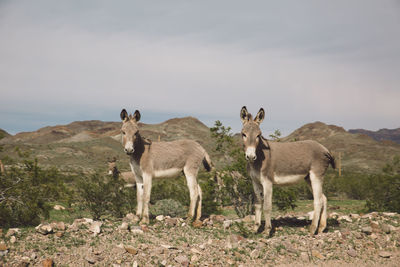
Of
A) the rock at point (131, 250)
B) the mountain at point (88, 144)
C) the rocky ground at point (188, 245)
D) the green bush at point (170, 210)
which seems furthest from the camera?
the mountain at point (88, 144)

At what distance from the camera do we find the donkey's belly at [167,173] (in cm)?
1026

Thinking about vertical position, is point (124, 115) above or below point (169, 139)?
above

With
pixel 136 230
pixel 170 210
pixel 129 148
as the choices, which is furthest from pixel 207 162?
pixel 136 230

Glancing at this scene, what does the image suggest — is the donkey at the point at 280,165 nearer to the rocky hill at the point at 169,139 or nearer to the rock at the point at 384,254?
the rock at the point at 384,254

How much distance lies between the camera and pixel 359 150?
83.8m

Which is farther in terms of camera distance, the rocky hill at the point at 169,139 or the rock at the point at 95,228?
the rocky hill at the point at 169,139

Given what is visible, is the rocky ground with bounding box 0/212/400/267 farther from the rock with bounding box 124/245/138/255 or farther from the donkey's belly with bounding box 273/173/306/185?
the donkey's belly with bounding box 273/173/306/185

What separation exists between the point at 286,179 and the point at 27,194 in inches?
333

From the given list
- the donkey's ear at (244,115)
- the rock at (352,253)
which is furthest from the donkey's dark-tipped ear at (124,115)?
the rock at (352,253)

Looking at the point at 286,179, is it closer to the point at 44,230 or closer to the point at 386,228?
the point at 386,228

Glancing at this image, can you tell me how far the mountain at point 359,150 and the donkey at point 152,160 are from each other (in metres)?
49.8

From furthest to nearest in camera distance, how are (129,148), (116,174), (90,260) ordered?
(116,174)
(129,148)
(90,260)

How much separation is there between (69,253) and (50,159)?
59.4 m

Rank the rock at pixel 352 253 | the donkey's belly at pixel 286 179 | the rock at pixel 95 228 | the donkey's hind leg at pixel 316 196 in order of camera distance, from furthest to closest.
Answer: the donkey's hind leg at pixel 316 196 < the donkey's belly at pixel 286 179 < the rock at pixel 352 253 < the rock at pixel 95 228
